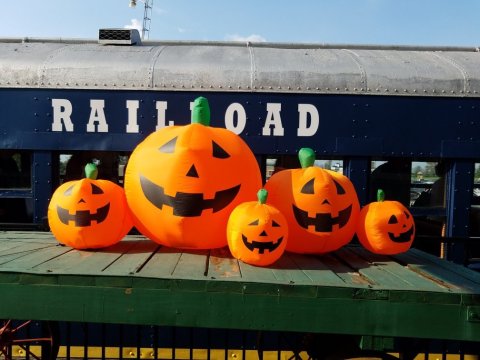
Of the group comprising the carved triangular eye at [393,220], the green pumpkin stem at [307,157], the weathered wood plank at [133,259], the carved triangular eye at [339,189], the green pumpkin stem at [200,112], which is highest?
the green pumpkin stem at [200,112]

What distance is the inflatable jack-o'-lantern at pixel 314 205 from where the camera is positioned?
92.0 inches

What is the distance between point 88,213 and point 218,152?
88cm

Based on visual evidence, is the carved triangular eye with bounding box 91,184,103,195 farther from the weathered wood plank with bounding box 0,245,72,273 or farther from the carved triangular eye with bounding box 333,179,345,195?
the carved triangular eye with bounding box 333,179,345,195

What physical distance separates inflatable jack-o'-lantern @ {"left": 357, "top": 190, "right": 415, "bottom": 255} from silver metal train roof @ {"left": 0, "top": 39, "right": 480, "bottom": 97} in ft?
4.02


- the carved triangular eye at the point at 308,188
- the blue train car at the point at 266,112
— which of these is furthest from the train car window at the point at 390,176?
the carved triangular eye at the point at 308,188

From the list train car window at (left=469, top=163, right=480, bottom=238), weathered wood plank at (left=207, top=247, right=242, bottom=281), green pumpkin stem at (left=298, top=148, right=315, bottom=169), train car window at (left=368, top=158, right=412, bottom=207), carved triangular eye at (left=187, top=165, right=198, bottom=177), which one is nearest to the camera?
weathered wood plank at (left=207, top=247, right=242, bottom=281)

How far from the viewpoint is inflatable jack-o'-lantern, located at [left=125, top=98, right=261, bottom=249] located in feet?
7.47

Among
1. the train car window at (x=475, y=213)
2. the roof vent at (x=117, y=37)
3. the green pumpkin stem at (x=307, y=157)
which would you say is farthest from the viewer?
the roof vent at (x=117, y=37)

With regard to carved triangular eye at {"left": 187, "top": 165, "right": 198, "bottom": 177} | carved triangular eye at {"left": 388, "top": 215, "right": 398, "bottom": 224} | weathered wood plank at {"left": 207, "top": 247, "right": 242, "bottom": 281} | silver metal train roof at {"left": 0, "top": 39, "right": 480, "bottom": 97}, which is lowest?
weathered wood plank at {"left": 207, "top": 247, "right": 242, "bottom": 281}

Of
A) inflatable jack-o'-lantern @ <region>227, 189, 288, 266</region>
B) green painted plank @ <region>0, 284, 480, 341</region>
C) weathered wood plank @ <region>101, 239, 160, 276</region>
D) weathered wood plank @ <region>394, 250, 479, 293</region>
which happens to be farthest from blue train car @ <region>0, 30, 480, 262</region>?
green painted plank @ <region>0, 284, 480, 341</region>

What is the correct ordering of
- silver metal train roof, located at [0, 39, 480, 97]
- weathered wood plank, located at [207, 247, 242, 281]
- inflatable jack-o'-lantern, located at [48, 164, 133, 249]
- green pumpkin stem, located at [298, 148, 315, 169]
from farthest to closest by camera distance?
silver metal train roof, located at [0, 39, 480, 97] < green pumpkin stem, located at [298, 148, 315, 169] < inflatable jack-o'-lantern, located at [48, 164, 133, 249] < weathered wood plank, located at [207, 247, 242, 281]

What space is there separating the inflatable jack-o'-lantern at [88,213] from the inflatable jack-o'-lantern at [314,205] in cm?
101

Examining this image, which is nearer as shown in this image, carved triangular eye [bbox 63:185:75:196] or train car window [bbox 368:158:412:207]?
carved triangular eye [bbox 63:185:75:196]

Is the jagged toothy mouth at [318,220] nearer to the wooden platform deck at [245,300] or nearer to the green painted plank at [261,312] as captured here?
the wooden platform deck at [245,300]
